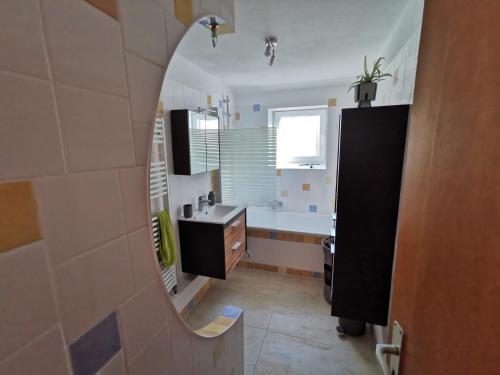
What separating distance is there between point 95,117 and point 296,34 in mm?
1785

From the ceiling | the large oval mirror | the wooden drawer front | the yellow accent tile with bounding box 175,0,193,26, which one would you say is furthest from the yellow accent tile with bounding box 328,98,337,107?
the yellow accent tile with bounding box 175,0,193,26

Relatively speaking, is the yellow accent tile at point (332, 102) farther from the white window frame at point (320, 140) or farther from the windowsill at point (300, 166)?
the windowsill at point (300, 166)

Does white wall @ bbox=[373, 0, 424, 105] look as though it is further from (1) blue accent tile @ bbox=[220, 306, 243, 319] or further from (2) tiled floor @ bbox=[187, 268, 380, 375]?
(2) tiled floor @ bbox=[187, 268, 380, 375]

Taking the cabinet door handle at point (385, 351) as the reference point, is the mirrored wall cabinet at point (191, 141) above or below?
above

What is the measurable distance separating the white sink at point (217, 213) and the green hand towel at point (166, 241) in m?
0.88

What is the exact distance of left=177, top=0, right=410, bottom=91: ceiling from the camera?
141 centimetres

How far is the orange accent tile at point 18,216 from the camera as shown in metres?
0.26

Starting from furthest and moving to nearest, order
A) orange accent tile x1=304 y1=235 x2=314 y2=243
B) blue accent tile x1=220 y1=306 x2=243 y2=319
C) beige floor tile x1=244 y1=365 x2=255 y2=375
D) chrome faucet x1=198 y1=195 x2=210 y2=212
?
orange accent tile x1=304 y1=235 x2=314 y2=243 < chrome faucet x1=198 y1=195 x2=210 y2=212 < beige floor tile x1=244 y1=365 x2=255 y2=375 < blue accent tile x1=220 y1=306 x2=243 y2=319

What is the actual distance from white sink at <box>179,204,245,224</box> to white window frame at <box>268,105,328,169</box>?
3.53ft

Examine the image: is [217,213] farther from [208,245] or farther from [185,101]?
[185,101]

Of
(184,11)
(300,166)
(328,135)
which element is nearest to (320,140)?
(328,135)

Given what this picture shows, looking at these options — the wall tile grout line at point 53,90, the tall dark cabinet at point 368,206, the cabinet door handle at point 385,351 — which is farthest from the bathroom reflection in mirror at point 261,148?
the cabinet door handle at point 385,351

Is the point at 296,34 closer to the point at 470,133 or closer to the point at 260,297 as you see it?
the point at 470,133

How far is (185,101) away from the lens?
1.76 meters
